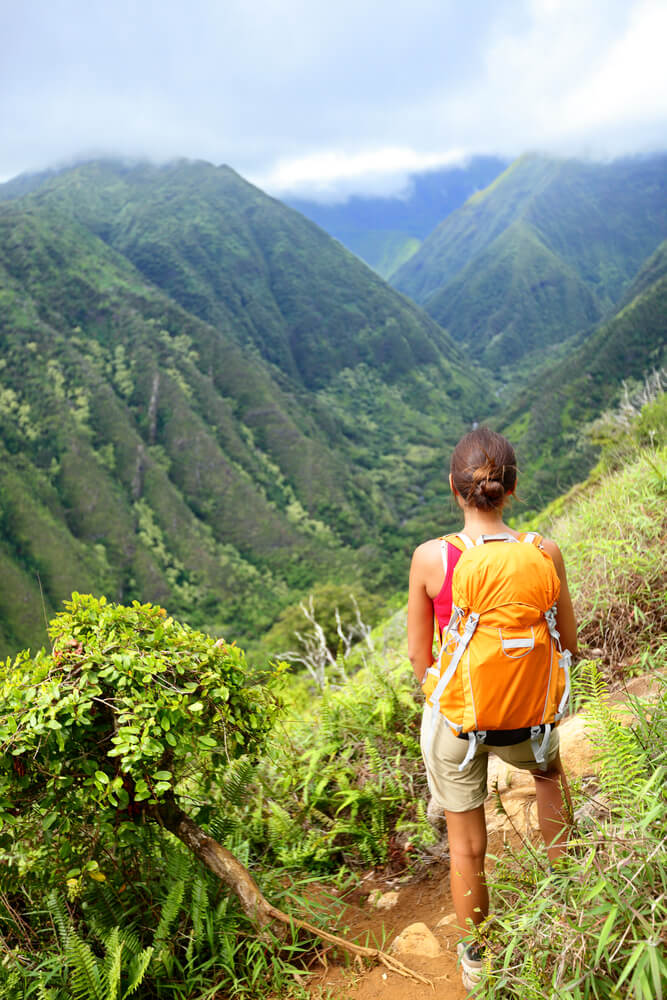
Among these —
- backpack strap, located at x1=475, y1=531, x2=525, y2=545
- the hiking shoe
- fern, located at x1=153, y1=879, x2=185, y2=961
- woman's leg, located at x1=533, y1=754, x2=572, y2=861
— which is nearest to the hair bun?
backpack strap, located at x1=475, y1=531, x2=525, y2=545

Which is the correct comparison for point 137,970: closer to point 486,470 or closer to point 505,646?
point 505,646

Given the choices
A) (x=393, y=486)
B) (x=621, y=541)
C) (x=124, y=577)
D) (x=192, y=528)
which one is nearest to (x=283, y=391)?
(x=393, y=486)

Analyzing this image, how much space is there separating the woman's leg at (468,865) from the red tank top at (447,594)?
0.74 meters

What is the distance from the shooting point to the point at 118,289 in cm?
13625

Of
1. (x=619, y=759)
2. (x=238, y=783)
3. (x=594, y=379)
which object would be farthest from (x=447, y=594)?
(x=594, y=379)

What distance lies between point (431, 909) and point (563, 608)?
1.74 metres

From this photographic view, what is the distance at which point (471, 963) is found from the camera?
7.58ft

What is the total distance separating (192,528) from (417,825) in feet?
316

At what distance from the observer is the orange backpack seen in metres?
2.15

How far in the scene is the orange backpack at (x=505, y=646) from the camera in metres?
2.15

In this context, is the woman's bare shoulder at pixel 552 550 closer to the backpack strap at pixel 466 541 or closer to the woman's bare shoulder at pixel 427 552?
the backpack strap at pixel 466 541

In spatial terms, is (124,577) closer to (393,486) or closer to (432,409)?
(393,486)

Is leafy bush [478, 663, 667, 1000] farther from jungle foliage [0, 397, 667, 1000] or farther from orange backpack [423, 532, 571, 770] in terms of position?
orange backpack [423, 532, 571, 770]

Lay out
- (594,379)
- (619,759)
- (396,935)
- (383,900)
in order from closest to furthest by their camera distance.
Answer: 1. (619,759)
2. (396,935)
3. (383,900)
4. (594,379)
